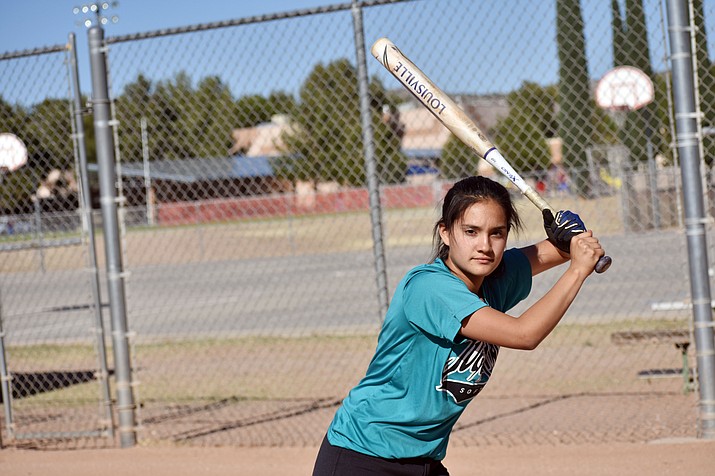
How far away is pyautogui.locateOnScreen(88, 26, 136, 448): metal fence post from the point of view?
21.0ft

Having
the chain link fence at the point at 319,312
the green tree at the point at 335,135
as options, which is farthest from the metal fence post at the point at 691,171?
the green tree at the point at 335,135

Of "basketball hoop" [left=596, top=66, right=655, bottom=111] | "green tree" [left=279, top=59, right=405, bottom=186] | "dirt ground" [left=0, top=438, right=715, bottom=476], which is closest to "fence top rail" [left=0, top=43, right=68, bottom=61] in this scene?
"dirt ground" [left=0, top=438, right=715, bottom=476]

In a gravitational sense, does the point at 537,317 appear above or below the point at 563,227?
below

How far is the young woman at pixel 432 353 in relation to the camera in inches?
109

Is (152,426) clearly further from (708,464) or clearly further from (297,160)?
(297,160)

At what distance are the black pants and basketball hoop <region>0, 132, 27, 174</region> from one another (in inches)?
→ 224

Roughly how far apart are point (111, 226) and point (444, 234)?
3.93 metres

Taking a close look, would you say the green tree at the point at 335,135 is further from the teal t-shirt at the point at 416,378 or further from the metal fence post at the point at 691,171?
the teal t-shirt at the point at 416,378

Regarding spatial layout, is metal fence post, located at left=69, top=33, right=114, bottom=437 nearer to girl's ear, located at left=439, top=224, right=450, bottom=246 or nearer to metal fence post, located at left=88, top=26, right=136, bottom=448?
metal fence post, located at left=88, top=26, right=136, bottom=448

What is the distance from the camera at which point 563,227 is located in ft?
9.61

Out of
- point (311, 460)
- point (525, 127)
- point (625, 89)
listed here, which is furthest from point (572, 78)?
point (311, 460)

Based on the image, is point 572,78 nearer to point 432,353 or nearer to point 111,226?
point 111,226

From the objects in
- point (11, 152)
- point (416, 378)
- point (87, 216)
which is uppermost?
point (11, 152)

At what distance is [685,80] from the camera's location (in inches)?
212
